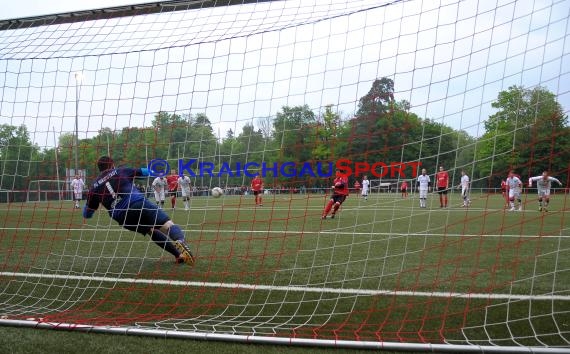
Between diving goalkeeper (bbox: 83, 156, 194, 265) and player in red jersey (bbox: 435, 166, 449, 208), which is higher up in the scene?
player in red jersey (bbox: 435, 166, 449, 208)

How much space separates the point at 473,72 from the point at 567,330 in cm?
222

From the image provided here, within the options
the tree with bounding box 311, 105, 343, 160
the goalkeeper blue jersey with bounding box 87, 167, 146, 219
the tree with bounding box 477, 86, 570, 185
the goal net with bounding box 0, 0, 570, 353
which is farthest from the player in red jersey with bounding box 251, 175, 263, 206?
the tree with bounding box 477, 86, 570, 185

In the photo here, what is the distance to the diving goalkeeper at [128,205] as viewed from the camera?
240 inches

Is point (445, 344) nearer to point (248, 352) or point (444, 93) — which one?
point (248, 352)

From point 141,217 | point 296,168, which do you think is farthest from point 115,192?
point 296,168

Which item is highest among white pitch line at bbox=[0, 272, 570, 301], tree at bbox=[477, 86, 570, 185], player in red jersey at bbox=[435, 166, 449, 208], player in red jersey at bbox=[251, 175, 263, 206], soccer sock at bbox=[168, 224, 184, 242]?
tree at bbox=[477, 86, 570, 185]

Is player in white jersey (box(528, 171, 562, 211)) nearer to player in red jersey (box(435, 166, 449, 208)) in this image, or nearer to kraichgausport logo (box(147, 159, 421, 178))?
player in red jersey (box(435, 166, 449, 208))

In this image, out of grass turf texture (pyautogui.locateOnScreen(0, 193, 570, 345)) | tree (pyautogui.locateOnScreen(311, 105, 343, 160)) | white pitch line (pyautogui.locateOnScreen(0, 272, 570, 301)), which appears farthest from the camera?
tree (pyautogui.locateOnScreen(311, 105, 343, 160))

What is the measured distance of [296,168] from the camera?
538 cm

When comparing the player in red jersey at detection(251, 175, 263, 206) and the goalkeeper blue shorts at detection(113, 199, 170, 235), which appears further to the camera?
the goalkeeper blue shorts at detection(113, 199, 170, 235)

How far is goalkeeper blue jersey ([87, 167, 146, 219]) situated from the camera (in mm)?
6094

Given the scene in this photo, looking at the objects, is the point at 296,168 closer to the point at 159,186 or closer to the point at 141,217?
the point at 141,217

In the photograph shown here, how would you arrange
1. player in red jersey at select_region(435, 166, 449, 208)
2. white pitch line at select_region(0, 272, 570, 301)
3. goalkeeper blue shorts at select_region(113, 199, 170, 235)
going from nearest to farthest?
white pitch line at select_region(0, 272, 570, 301), player in red jersey at select_region(435, 166, 449, 208), goalkeeper blue shorts at select_region(113, 199, 170, 235)

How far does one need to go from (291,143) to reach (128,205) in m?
2.46
